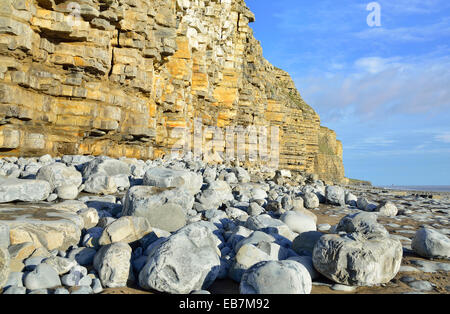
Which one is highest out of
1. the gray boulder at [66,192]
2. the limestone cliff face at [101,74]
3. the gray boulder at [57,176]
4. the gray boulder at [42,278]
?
the limestone cliff face at [101,74]

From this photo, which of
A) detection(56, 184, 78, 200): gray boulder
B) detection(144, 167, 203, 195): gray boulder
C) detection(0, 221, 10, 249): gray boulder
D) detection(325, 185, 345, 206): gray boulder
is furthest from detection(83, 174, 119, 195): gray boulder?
detection(325, 185, 345, 206): gray boulder

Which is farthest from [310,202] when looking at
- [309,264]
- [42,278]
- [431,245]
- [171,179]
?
[42,278]

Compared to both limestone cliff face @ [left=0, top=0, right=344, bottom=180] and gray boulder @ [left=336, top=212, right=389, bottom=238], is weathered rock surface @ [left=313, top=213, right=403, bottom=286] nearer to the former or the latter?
gray boulder @ [left=336, top=212, right=389, bottom=238]

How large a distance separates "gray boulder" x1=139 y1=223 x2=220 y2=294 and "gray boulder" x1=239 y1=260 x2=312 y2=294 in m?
0.30

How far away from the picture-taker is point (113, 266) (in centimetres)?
214

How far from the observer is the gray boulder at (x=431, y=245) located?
9.62 feet

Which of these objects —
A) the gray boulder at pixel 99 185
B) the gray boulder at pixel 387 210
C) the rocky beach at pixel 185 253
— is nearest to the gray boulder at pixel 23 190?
the rocky beach at pixel 185 253

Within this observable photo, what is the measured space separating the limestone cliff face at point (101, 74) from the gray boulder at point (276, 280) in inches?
219

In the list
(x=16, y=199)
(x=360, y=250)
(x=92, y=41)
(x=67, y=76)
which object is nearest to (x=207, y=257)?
(x=360, y=250)

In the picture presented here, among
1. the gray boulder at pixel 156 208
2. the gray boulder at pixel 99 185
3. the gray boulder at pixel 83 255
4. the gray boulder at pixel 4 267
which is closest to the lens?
the gray boulder at pixel 4 267

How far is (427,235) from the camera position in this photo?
9.95 ft

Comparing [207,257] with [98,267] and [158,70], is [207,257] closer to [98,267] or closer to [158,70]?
[98,267]

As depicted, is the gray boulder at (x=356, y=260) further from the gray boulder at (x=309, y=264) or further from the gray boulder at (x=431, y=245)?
the gray boulder at (x=431, y=245)

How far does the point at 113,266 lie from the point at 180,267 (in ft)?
1.57
